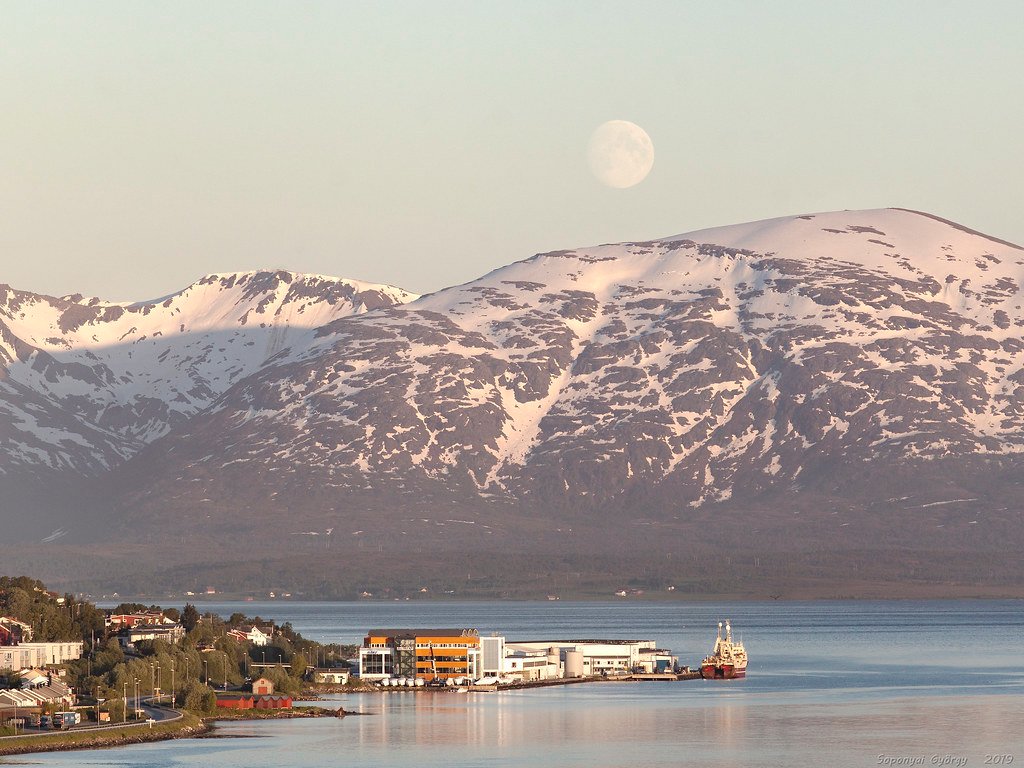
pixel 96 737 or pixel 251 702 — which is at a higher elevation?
pixel 251 702

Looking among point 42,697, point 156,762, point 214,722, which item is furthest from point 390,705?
point 156,762

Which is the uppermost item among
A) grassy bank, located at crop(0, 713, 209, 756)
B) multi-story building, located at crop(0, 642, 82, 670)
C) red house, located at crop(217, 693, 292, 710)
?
multi-story building, located at crop(0, 642, 82, 670)

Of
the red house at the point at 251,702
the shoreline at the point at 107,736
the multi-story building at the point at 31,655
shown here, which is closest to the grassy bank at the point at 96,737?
the shoreline at the point at 107,736

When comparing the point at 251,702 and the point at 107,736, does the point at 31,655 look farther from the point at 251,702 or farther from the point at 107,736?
the point at 107,736

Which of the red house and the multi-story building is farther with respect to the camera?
the multi-story building

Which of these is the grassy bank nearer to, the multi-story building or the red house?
the red house

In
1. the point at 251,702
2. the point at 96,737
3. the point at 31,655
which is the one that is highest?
the point at 31,655

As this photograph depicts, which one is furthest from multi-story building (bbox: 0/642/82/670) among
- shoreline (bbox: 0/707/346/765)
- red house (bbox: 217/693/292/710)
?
shoreline (bbox: 0/707/346/765)

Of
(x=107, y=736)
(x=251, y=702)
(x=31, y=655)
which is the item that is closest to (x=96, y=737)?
(x=107, y=736)

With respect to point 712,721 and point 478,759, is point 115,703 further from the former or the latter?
point 712,721

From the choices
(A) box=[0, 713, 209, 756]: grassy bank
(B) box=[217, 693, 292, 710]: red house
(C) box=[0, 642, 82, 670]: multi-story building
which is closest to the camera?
(A) box=[0, 713, 209, 756]: grassy bank

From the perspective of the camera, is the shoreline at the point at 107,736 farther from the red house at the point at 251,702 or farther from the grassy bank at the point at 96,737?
the red house at the point at 251,702

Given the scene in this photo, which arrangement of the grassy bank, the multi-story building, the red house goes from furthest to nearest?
the multi-story building
the red house
the grassy bank
